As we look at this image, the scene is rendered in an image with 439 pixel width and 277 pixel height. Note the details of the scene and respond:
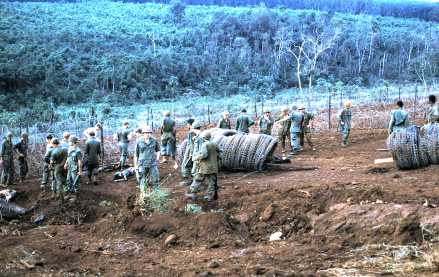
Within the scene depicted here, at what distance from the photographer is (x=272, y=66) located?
218ft

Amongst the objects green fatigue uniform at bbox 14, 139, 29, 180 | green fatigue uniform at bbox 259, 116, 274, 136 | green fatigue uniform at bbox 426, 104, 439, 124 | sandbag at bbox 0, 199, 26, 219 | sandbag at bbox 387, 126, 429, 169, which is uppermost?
green fatigue uniform at bbox 426, 104, 439, 124

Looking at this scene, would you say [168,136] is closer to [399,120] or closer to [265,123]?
[265,123]

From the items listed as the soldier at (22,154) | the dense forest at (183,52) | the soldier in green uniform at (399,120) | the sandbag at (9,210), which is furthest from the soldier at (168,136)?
the dense forest at (183,52)

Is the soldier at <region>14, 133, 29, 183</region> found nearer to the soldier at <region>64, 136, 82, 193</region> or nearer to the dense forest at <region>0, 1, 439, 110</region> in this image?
the soldier at <region>64, 136, 82, 193</region>

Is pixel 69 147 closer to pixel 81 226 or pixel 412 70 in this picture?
pixel 81 226

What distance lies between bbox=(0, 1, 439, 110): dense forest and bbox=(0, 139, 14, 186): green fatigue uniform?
88.4ft

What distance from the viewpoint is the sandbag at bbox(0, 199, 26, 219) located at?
11656 millimetres

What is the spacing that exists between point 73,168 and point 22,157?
2750 millimetres

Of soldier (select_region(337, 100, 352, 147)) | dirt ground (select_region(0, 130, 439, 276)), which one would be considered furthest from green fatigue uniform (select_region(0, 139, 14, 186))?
soldier (select_region(337, 100, 352, 147))

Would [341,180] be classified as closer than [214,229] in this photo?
No

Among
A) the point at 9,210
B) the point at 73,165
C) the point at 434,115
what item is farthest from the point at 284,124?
the point at 9,210

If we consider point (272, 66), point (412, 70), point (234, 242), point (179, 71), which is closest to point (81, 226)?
point (234, 242)

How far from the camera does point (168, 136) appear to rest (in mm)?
15016

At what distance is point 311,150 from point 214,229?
8549 mm
